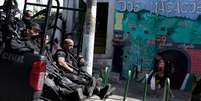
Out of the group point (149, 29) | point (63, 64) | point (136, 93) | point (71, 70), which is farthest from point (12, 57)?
point (149, 29)

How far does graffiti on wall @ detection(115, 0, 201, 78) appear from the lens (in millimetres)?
16672

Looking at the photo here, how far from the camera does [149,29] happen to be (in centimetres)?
1773

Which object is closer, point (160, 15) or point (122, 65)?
point (160, 15)

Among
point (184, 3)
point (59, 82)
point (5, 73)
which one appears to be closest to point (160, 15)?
point (184, 3)

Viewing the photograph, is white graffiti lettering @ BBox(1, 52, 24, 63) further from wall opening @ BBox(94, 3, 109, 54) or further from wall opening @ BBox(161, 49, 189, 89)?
wall opening @ BBox(94, 3, 109, 54)

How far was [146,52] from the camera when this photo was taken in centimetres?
1786

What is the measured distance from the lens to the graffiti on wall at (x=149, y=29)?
16.7m

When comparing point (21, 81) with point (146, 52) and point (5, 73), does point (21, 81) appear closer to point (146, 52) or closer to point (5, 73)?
point (5, 73)

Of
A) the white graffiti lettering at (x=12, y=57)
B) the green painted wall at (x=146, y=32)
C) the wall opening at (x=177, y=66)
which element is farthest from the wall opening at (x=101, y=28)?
the white graffiti lettering at (x=12, y=57)

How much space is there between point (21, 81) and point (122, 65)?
1173 centimetres

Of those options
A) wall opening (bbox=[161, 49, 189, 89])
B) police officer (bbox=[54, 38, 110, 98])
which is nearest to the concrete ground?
wall opening (bbox=[161, 49, 189, 89])

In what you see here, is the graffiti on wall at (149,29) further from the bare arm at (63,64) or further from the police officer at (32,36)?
the police officer at (32,36)

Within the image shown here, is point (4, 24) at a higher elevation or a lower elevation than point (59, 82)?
higher

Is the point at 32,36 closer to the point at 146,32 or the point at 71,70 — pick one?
the point at 71,70
